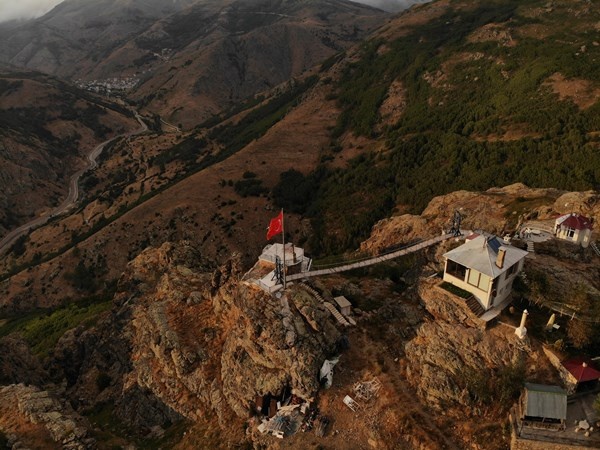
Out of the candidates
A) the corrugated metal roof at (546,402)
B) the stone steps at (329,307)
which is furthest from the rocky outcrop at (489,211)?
the corrugated metal roof at (546,402)

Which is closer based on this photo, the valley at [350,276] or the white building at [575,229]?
the valley at [350,276]

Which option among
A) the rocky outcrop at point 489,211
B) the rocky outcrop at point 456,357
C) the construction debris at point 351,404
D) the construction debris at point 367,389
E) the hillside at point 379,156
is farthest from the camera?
the hillside at point 379,156

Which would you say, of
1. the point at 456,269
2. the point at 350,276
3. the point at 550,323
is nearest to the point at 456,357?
the point at 456,269

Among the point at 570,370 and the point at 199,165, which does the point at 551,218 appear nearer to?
the point at 570,370

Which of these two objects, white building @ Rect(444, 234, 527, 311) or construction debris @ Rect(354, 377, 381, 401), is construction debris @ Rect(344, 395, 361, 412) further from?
white building @ Rect(444, 234, 527, 311)

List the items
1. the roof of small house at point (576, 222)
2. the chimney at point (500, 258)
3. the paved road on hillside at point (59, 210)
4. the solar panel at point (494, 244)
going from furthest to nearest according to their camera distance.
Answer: the paved road on hillside at point (59, 210), the roof of small house at point (576, 222), the solar panel at point (494, 244), the chimney at point (500, 258)

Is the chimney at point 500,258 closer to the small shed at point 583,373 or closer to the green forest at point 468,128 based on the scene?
the small shed at point 583,373

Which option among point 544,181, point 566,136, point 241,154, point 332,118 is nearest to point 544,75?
point 566,136
